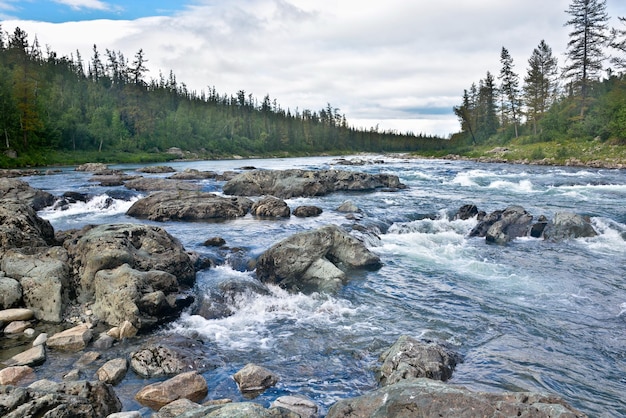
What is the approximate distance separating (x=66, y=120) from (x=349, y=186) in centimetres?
6741

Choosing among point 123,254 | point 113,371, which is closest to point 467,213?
point 123,254

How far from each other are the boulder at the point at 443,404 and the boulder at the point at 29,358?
6593mm

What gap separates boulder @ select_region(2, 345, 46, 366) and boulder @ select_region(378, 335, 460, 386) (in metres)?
7.00

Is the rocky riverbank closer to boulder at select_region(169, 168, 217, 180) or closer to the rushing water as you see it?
the rushing water

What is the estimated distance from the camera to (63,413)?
5520 millimetres

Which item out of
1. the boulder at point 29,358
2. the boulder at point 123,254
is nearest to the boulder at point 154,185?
the boulder at point 123,254

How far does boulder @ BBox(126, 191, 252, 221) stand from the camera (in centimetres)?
2386

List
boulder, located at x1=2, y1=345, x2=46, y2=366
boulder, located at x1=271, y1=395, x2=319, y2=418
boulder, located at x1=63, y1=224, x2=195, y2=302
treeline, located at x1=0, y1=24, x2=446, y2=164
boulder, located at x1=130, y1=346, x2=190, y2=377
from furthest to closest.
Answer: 1. treeline, located at x1=0, y1=24, x2=446, y2=164
2. boulder, located at x1=63, y1=224, x2=195, y2=302
3. boulder, located at x1=2, y1=345, x2=46, y2=366
4. boulder, located at x1=130, y1=346, x2=190, y2=377
5. boulder, located at x1=271, y1=395, x2=319, y2=418

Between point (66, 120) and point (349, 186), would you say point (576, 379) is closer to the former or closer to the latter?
point (349, 186)

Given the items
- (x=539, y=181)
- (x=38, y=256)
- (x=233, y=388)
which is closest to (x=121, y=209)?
(x=38, y=256)

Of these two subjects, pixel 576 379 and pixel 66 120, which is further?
pixel 66 120

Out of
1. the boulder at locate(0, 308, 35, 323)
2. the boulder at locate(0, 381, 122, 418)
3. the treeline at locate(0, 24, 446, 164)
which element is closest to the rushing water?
the boulder at locate(0, 381, 122, 418)

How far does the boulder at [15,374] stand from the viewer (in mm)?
7574

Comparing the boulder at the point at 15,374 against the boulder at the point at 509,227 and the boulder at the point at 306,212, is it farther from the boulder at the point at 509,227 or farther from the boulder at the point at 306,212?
the boulder at the point at 509,227
